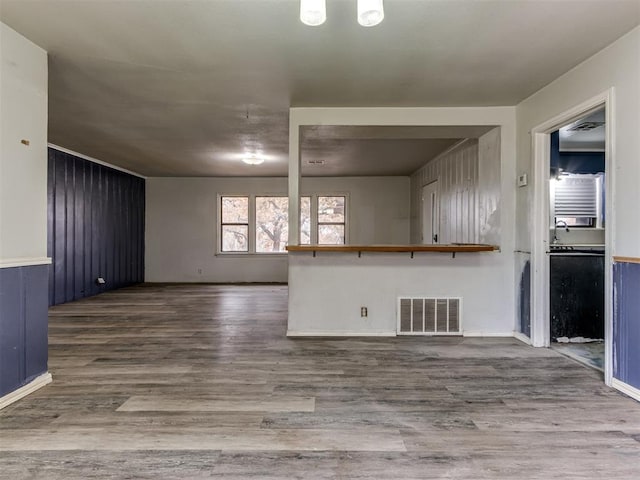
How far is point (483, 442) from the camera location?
1.79 meters

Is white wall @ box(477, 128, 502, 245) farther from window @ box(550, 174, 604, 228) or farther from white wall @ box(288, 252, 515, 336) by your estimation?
window @ box(550, 174, 604, 228)

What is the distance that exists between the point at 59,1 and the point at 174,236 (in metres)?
6.45

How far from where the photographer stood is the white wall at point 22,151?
2205 millimetres

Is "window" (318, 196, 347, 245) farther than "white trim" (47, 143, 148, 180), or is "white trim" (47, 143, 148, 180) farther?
"window" (318, 196, 347, 245)

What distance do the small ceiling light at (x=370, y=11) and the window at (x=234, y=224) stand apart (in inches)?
258

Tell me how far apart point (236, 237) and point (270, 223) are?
32.8 inches

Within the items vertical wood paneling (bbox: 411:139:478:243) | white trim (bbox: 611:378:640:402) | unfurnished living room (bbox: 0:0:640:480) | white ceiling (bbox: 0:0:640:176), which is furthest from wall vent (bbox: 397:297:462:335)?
white ceiling (bbox: 0:0:640:176)

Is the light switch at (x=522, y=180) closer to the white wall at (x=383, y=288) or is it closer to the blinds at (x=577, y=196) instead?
the white wall at (x=383, y=288)

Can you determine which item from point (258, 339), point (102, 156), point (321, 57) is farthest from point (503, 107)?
point (102, 156)

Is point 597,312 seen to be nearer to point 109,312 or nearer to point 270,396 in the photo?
point 270,396

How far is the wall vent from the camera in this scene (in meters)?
3.72

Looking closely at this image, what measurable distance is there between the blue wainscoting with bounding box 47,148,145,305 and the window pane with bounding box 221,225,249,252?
1.81 metres

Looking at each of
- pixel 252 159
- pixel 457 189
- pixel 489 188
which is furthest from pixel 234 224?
pixel 489 188

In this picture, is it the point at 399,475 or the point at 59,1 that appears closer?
the point at 399,475
